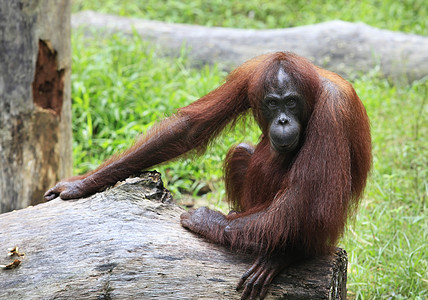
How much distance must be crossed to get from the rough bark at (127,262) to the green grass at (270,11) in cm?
632

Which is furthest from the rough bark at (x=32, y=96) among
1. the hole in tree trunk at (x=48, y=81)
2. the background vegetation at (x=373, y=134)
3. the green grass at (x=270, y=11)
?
the green grass at (x=270, y=11)

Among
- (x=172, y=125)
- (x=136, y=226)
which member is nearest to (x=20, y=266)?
(x=136, y=226)

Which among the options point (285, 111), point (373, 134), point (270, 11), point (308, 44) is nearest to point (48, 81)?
point (285, 111)

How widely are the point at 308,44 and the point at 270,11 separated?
244 centimetres

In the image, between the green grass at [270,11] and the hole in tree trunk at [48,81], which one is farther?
the green grass at [270,11]

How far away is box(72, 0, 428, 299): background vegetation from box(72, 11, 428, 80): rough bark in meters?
0.24

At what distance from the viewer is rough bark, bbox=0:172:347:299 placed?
2.84 metres

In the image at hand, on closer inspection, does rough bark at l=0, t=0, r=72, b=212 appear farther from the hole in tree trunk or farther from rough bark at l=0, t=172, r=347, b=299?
rough bark at l=0, t=172, r=347, b=299

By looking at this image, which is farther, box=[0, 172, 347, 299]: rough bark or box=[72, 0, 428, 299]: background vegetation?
box=[72, 0, 428, 299]: background vegetation

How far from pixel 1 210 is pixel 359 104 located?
3.11 m

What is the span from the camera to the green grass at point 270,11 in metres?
9.20

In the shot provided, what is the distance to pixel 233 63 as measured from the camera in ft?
25.2

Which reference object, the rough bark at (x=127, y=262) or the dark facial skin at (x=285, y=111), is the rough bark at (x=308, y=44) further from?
the rough bark at (x=127, y=262)

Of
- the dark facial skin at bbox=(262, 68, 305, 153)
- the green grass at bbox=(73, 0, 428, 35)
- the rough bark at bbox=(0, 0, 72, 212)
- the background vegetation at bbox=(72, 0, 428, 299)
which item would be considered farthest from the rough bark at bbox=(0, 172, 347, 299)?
the green grass at bbox=(73, 0, 428, 35)
